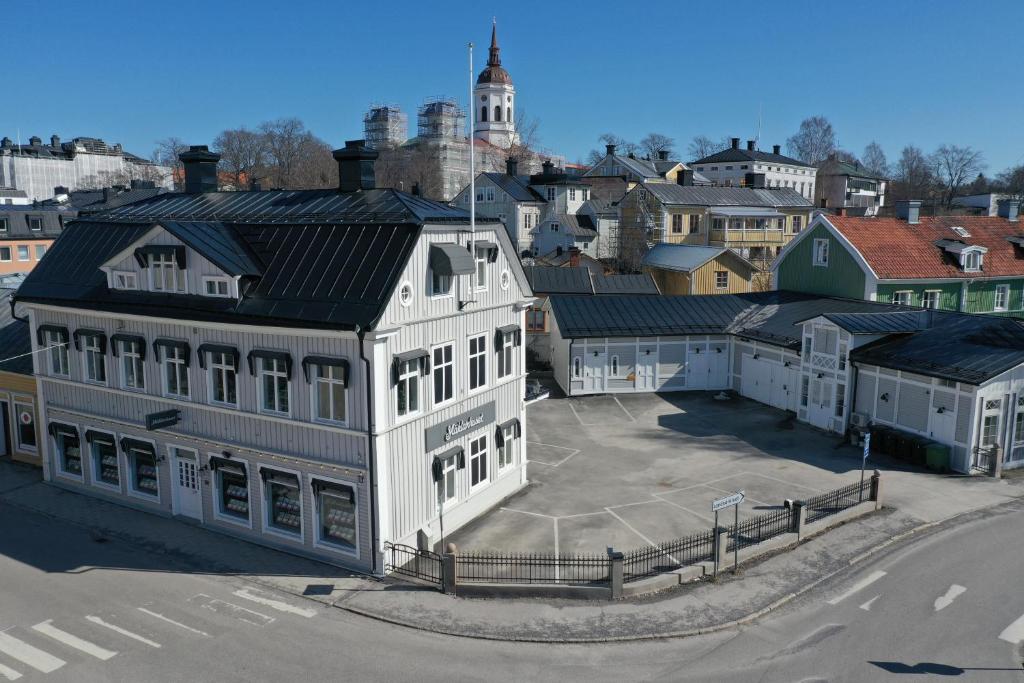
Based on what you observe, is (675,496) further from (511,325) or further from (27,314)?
(27,314)

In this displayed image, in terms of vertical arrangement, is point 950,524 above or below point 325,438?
below

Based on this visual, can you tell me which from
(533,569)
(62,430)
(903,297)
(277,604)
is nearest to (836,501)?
(533,569)

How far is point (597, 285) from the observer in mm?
43875

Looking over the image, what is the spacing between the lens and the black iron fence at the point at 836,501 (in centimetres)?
1998

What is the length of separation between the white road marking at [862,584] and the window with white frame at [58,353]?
2103 centimetres

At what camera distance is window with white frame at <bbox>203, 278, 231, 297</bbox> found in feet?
58.9

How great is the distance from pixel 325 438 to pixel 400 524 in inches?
102

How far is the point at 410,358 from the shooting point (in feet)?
55.3

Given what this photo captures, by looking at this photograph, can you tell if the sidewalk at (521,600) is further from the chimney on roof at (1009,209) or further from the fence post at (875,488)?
the chimney on roof at (1009,209)

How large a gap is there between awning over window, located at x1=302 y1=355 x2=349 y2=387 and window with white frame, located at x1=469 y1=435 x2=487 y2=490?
15.4 ft

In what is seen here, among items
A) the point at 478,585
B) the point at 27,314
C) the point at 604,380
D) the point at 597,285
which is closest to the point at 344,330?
the point at 478,585

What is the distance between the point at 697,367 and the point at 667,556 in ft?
58.1

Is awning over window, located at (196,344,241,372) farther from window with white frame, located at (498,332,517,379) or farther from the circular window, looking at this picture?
window with white frame, located at (498,332,517,379)

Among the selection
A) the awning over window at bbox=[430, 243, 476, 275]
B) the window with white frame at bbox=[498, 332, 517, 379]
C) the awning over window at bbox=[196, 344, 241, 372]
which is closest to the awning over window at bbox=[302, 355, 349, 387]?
the awning over window at bbox=[196, 344, 241, 372]
